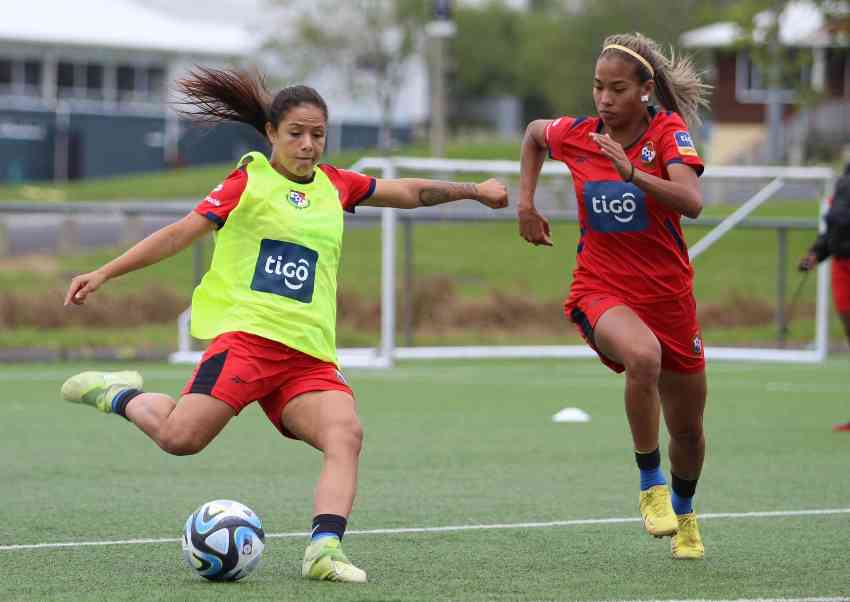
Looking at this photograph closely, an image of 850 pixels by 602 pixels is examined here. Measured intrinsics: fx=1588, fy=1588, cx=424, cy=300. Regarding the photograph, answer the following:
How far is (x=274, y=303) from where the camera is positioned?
6.15 m

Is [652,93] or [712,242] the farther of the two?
[712,242]

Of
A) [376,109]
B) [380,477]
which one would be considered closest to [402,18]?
[376,109]

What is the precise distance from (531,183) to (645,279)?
0.82m

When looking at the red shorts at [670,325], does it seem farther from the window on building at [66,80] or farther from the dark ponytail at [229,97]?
the window on building at [66,80]

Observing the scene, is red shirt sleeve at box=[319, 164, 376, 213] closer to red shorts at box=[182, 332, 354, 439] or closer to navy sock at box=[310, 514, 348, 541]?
red shorts at box=[182, 332, 354, 439]

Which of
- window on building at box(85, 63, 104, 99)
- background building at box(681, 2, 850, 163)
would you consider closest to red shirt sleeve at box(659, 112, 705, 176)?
background building at box(681, 2, 850, 163)

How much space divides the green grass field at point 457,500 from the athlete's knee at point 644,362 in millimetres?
772

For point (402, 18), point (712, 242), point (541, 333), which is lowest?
point (541, 333)

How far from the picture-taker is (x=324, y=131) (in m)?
6.28

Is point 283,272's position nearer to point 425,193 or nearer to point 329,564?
point 425,193

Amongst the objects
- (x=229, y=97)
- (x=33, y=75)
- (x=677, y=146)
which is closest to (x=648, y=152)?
(x=677, y=146)

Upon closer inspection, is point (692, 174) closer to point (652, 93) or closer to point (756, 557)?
point (652, 93)

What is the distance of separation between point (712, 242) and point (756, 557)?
37.9 ft

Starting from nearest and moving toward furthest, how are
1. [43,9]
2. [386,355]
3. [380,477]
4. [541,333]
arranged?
[380,477] < [386,355] < [541,333] < [43,9]
